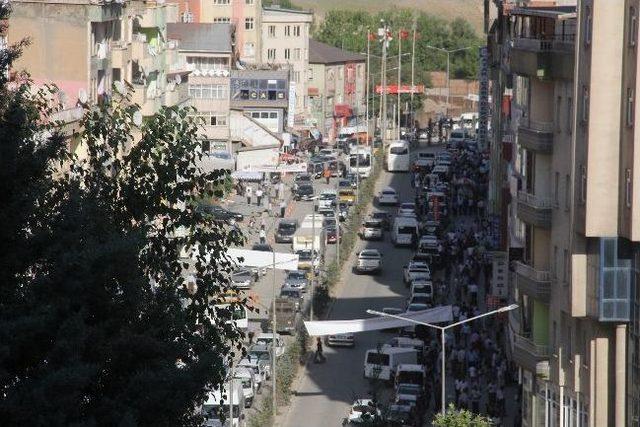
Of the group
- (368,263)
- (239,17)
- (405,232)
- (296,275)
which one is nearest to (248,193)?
(405,232)

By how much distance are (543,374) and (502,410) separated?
7.42m

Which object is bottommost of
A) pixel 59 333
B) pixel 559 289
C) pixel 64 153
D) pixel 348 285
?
pixel 348 285

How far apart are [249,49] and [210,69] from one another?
64.5ft

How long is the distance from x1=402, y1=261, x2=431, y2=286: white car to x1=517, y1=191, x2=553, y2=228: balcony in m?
28.8

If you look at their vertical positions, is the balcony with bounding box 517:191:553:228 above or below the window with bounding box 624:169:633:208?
below

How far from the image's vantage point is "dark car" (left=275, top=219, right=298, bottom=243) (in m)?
82.8

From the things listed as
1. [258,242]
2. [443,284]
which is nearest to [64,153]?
[443,284]

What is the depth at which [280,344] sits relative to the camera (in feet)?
200

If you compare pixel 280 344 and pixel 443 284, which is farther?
pixel 443 284

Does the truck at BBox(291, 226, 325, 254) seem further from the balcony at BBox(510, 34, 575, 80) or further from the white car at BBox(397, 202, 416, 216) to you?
the balcony at BBox(510, 34, 575, 80)

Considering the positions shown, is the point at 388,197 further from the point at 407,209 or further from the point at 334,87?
the point at 334,87

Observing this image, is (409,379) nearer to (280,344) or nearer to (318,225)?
(280,344)

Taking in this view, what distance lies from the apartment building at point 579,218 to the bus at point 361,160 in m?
59.9

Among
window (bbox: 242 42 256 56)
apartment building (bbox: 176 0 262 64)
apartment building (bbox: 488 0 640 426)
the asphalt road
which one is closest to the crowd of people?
the asphalt road
